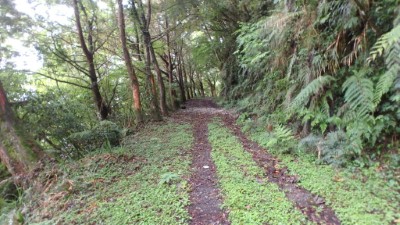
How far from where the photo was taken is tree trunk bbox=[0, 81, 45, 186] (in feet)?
14.7

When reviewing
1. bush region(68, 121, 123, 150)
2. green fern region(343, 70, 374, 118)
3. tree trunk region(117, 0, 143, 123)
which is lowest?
bush region(68, 121, 123, 150)

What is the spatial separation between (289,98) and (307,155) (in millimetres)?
1547

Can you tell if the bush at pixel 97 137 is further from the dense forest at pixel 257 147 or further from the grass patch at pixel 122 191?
the grass patch at pixel 122 191

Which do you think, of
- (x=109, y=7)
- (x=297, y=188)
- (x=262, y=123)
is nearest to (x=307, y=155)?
(x=297, y=188)

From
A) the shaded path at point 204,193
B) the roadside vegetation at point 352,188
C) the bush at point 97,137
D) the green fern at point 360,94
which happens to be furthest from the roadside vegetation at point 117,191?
the green fern at point 360,94

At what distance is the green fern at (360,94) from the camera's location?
11.0ft

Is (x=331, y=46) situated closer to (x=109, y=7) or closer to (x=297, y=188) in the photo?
(x=297, y=188)

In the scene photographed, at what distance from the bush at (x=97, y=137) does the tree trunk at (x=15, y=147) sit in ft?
3.94

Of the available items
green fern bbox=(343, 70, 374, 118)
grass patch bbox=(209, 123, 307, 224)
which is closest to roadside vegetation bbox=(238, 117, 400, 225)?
grass patch bbox=(209, 123, 307, 224)

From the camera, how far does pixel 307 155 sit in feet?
13.6

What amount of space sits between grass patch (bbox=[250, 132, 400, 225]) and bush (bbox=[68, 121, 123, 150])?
4.27 m

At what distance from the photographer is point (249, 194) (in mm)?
3150

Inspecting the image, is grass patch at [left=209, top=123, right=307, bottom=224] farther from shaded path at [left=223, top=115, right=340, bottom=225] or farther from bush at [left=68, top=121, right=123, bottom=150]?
bush at [left=68, top=121, right=123, bottom=150]

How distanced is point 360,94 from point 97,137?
18.5 feet
